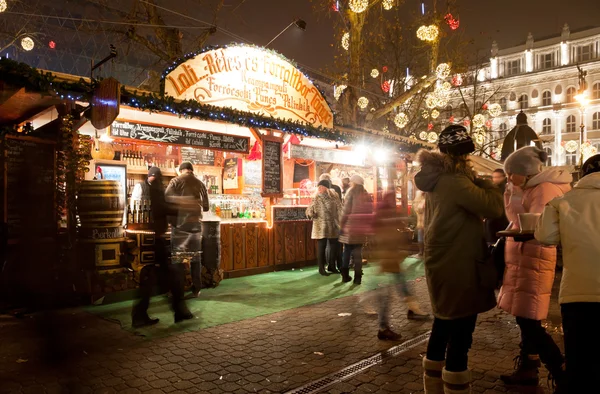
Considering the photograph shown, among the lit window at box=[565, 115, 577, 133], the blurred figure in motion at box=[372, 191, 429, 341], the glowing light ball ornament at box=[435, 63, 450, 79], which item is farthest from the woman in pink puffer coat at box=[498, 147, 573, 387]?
the lit window at box=[565, 115, 577, 133]

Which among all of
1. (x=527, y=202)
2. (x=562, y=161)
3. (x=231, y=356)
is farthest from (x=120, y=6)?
(x=562, y=161)

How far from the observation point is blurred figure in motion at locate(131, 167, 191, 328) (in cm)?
587

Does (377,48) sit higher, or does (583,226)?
(377,48)

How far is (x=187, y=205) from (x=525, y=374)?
15.6 feet

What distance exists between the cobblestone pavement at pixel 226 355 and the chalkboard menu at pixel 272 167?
4.40 m

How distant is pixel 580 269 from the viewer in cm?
260

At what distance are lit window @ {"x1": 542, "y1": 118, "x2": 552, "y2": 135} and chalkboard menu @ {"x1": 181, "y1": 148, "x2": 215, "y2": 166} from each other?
2370 inches

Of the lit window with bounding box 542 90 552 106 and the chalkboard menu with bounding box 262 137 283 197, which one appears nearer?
the chalkboard menu with bounding box 262 137 283 197

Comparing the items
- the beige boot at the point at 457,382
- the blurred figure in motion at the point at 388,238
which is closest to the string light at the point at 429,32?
the blurred figure in motion at the point at 388,238

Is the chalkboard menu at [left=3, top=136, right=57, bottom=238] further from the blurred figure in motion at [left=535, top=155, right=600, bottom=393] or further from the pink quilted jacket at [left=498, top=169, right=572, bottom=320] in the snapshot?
the blurred figure in motion at [left=535, top=155, right=600, bottom=393]

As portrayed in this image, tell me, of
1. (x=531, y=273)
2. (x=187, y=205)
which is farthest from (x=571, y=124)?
(x=531, y=273)

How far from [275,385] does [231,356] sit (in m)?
0.93

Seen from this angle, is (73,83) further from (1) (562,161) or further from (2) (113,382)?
(1) (562,161)

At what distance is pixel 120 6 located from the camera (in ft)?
58.3
